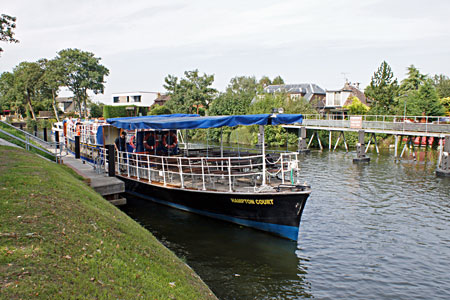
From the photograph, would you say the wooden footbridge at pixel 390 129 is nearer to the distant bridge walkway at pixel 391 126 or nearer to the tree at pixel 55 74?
the distant bridge walkway at pixel 391 126

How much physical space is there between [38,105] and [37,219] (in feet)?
303

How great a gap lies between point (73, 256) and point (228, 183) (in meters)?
9.93

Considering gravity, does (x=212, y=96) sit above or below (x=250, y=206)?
above

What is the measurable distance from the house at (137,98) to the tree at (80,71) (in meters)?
14.4

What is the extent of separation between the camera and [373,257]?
13031 mm

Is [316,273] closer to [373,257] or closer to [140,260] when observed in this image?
[373,257]

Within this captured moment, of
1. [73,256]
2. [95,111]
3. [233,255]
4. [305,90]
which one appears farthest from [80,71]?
[73,256]

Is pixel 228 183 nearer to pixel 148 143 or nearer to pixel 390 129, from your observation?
pixel 148 143

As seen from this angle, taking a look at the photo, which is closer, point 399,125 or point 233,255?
point 233,255

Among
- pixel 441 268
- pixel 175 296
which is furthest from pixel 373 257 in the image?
pixel 175 296

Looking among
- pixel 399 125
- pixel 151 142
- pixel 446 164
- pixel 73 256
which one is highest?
pixel 399 125

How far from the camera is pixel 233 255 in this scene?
42.5 ft

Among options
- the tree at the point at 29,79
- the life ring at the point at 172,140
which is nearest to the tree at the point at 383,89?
the life ring at the point at 172,140

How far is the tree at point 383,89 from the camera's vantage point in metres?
53.6
